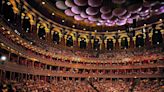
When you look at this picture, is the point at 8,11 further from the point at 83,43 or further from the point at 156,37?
the point at 156,37

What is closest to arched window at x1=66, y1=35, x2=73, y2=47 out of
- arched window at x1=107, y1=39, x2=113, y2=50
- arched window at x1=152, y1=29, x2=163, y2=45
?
arched window at x1=107, y1=39, x2=113, y2=50

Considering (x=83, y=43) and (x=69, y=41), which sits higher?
(x=69, y=41)

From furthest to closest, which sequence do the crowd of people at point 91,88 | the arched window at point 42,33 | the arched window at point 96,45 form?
the arched window at point 96,45 < the arched window at point 42,33 < the crowd of people at point 91,88

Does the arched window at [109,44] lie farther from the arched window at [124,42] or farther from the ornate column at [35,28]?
the ornate column at [35,28]

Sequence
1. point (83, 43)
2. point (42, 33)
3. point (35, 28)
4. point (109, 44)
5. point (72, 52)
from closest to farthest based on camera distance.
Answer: point (35, 28), point (42, 33), point (72, 52), point (83, 43), point (109, 44)

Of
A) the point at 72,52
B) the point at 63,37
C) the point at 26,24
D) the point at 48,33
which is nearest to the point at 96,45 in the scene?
the point at 72,52

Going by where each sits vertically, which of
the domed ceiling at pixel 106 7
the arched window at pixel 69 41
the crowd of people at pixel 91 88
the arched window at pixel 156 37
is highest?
the domed ceiling at pixel 106 7

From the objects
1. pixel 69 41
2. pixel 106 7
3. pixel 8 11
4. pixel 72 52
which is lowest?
pixel 72 52

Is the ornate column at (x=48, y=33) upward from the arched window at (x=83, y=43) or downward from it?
upward

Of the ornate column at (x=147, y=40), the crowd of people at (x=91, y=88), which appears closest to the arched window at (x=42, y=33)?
the crowd of people at (x=91, y=88)

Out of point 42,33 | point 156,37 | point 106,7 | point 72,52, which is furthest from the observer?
point 72,52

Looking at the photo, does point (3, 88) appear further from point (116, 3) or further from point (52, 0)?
point (52, 0)

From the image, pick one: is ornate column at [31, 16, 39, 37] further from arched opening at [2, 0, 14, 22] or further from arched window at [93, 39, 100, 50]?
arched window at [93, 39, 100, 50]

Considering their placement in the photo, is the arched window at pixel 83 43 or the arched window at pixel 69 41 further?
the arched window at pixel 83 43
